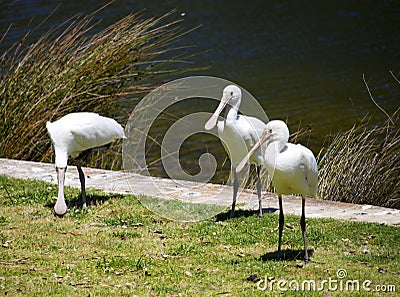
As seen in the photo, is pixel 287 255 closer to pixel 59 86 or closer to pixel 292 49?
pixel 59 86

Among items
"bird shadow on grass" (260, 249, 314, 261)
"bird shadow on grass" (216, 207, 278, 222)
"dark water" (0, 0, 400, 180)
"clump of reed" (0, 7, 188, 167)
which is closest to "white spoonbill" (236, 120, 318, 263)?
"bird shadow on grass" (260, 249, 314, 261)

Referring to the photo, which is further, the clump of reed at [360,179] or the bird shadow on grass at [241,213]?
the clump of reed at [360,179]

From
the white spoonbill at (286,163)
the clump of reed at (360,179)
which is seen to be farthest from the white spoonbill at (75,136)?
the clump of reed at (360,179)

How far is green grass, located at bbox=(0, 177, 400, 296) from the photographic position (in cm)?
581

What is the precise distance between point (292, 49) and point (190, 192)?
10465mm

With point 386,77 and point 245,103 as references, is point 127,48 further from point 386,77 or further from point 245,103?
point 386,77

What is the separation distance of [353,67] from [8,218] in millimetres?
11726

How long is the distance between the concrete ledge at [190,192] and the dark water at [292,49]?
2.89 metres

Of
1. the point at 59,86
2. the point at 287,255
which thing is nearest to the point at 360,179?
the point at 287,255

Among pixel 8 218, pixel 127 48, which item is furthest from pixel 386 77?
pixel 8 218

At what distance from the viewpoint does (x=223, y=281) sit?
19.4 ft

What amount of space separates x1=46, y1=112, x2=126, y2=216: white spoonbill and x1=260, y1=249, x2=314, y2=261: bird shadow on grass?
7.85 ft

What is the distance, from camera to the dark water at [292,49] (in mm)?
15008

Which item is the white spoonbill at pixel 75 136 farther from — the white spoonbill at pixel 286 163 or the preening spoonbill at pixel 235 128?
the white spoonbill at pixel 286 163
